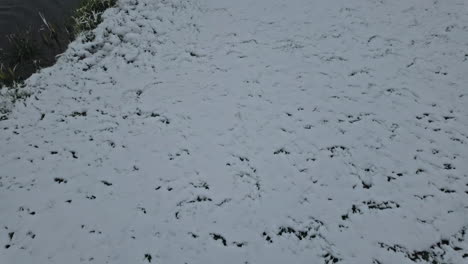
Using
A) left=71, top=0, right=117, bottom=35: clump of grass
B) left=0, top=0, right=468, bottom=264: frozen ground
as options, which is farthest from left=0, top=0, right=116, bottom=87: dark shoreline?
left=0, top=0, right=468, bottom=264: frozen ground

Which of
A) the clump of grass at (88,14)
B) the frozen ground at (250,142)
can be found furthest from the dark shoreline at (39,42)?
the frozen ground at (250,142)

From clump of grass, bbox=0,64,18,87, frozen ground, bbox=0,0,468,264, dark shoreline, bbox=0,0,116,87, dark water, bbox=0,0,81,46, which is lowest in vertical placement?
frozen ground, bbox=0,0,468,264

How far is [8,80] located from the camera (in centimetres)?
607

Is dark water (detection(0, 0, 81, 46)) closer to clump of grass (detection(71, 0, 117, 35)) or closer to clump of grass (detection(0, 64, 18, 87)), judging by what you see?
clump of grass (detection(71, 0, 117, 35))

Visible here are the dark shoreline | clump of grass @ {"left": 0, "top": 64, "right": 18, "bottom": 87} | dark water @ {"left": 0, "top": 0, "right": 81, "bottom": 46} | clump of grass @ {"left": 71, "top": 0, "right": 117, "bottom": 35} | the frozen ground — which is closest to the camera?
the frozen ground

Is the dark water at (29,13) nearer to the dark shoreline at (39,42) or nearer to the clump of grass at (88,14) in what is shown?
the dark shoreline at (39,42)

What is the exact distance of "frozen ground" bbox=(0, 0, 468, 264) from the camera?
3904mm

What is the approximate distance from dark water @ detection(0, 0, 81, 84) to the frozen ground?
628 millimetres

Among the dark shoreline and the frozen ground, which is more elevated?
the dark shoreline

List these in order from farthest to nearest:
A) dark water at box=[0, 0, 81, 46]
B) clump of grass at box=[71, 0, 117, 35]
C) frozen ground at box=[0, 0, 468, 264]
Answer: dark water at box=[0, 0, 81, 46] → clump of grass at box=[71, 0, 117, 35] → frozen ground at box=[0, 0, 468, 264]

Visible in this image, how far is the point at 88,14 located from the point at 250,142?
5018 mm

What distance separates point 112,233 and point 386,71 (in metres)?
4.96

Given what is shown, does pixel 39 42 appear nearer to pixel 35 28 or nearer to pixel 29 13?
pixel 35 28

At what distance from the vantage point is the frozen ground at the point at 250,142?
12.8ft
